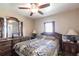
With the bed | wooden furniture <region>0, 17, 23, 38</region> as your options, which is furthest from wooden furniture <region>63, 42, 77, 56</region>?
wooden furniture <region>0, 17, 23, 38</region>

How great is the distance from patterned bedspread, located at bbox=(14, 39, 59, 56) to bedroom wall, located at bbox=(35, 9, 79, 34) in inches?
8.1

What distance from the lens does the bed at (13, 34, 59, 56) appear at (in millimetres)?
1312

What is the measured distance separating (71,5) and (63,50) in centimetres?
74

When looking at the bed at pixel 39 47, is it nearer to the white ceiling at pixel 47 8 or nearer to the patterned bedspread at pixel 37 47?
the patterned bedspread at pixel 37 47

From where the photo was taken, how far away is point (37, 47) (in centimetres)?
133

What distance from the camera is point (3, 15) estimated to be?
130cm

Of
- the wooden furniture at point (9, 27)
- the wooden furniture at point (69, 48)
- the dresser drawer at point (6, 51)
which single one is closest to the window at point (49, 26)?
the wooden furniture at point (69, 48)

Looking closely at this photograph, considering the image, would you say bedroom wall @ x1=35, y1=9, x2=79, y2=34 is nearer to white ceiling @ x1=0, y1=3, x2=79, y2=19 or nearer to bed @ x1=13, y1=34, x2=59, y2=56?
white ceiling @ x1=0, y1=3, x2=79, y2=19

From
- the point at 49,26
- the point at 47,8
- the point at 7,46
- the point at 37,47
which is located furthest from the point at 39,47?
the point at 47,8

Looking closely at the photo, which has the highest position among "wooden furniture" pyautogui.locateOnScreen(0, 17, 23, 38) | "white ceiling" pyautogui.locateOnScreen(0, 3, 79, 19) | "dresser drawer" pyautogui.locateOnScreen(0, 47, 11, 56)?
"white ceiling" pyautogui.locateOnScreen(0, 3, 79, 19)

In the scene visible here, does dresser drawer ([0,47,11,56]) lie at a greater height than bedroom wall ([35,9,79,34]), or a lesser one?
lesser

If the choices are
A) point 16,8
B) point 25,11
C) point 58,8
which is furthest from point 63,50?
point 16,8

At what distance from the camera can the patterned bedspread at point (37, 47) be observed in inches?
51.6

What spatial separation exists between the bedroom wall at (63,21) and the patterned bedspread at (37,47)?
0.67 ft
